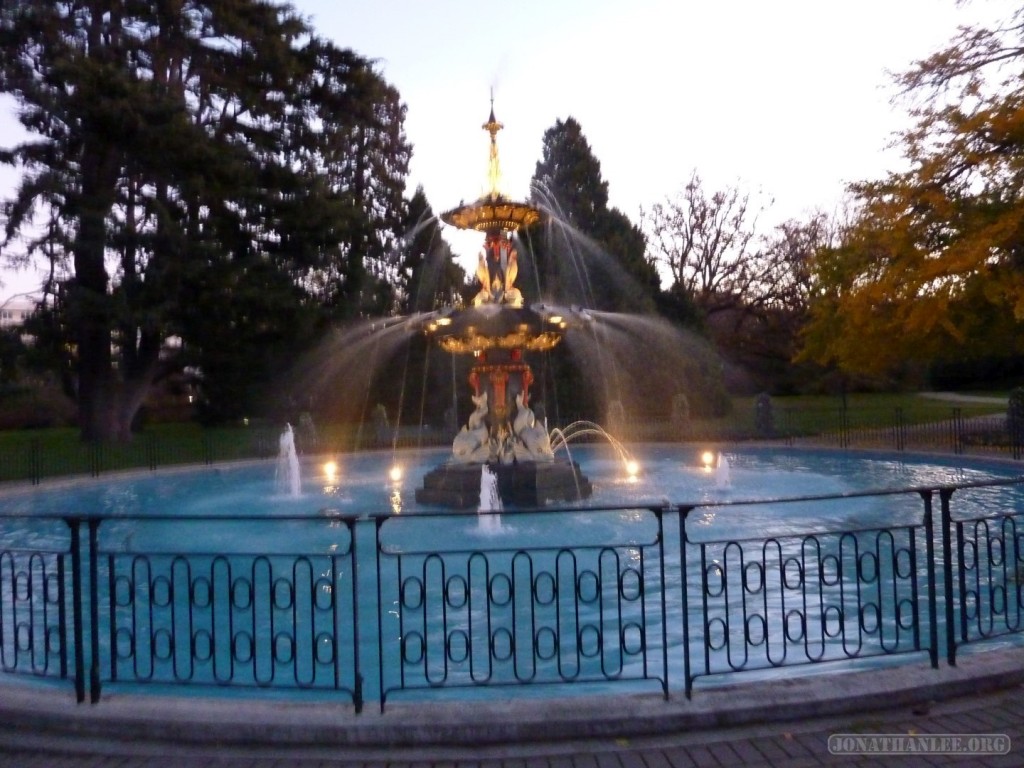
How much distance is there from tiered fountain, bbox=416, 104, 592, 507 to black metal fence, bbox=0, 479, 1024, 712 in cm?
177

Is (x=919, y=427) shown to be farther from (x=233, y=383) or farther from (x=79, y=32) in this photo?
(x=79, y=32)

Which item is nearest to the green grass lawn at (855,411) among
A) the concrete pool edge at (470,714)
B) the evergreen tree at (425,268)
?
the evergreen tree at (425,268)

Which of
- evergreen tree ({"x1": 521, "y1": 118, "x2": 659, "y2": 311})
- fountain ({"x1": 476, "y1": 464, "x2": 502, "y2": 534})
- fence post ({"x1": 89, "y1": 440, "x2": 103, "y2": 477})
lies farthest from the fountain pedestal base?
evergreen tree ({"x1": 521, "y1": 118, "x2": 659, "y2": 311})

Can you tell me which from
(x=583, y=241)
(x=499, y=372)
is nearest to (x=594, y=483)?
(x=499, y=372)

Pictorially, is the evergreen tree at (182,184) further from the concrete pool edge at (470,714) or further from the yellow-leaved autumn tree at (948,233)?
the concrete pool edge at (470,714)

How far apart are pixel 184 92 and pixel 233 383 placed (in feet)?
36.0

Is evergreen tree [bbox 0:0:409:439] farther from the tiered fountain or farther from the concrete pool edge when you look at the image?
the concrete pool edge

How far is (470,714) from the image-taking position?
5156mm

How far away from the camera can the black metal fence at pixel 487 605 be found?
5723mm

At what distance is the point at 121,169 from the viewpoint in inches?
1255

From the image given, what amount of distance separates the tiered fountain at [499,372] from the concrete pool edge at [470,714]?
1025cm

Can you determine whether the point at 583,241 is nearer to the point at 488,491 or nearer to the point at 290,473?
the point at 290,473

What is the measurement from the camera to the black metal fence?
5.72 metres

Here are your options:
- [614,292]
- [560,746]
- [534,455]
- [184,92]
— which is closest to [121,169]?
[184,92]
